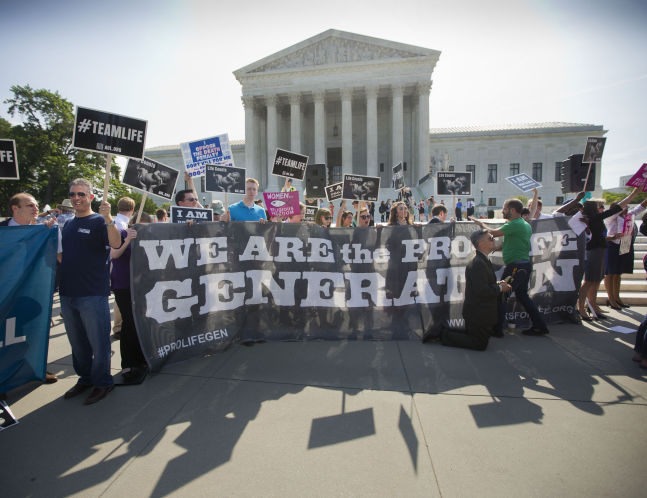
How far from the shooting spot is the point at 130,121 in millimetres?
4035

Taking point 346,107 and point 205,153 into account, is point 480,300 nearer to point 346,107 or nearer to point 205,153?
point 205,153

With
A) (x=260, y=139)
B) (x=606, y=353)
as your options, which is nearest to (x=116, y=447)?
(x=606, y=353)

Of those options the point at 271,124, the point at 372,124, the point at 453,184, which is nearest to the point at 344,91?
the point at 372,124

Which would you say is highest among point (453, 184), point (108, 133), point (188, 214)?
point (108, 133)

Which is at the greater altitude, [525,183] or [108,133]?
[108,133]

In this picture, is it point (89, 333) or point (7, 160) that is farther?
point (7, 160)

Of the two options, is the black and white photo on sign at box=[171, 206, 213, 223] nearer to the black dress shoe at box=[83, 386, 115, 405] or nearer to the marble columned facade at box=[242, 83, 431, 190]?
the black dress shoe at box=[83, 386, 115, 405]

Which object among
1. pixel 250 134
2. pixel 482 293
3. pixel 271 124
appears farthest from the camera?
pixel 250 134

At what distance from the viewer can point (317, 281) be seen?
479 centimetres

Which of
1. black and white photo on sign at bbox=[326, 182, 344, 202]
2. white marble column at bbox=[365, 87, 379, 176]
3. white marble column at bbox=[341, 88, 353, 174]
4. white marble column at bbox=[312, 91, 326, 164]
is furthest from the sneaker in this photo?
white marble column at bbox=[312, 91, 326, 164]

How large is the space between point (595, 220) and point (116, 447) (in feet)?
24.7

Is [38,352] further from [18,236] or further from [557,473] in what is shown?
[557,473]

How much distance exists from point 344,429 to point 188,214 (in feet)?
11.8

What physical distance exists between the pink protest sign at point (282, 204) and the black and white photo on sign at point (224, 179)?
23.9 inches
